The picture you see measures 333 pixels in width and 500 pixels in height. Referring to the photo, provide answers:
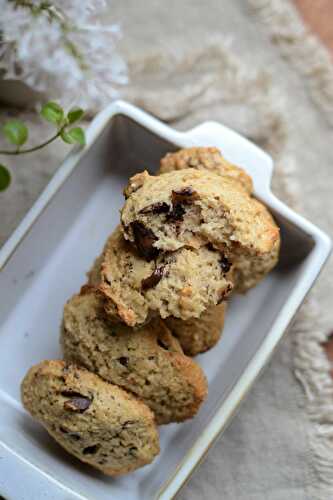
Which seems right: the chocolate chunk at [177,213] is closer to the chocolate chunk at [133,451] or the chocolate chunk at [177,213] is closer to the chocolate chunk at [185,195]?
the chocolate chunk at [185,195]

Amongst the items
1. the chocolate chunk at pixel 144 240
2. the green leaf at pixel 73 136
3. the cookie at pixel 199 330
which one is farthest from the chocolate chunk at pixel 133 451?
the green leaf at pixel 73 136

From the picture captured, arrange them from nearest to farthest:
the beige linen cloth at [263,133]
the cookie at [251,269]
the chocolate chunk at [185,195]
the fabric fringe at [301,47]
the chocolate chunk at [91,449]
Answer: the chocolate chunk at [185,195]
the chocolate chunk at [91,449]
the cookie at [251,269]
the beige linen cloth at [263,133]
the fabric fringe at [301,47]

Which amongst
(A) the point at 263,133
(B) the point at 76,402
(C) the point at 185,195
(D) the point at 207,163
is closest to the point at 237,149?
(D) the point at 207,163

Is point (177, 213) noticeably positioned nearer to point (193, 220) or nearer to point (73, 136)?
point (193, 220)

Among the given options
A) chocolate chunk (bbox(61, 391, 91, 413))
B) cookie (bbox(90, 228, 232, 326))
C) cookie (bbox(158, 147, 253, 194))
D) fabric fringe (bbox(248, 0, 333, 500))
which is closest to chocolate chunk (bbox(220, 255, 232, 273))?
cookie (bbox(90, 228, 232, 326))

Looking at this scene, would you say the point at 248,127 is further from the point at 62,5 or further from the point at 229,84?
the point at 62,5

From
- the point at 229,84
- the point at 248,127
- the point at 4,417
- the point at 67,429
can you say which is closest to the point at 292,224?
the point at 248,127
